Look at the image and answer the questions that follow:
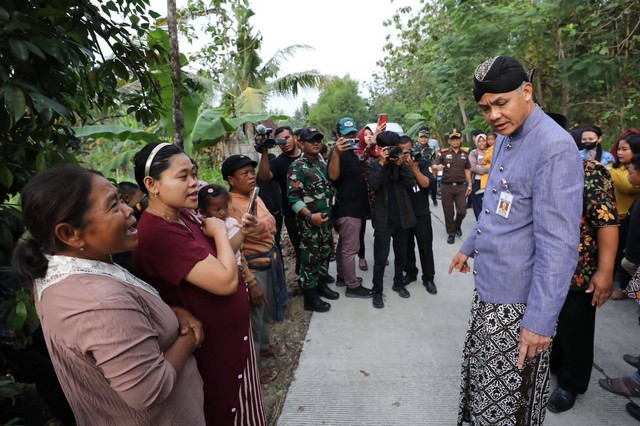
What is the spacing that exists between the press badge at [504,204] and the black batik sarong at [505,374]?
40 centimetres

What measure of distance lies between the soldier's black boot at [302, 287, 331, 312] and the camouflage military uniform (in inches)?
3.1

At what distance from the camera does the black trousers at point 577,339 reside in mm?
2232

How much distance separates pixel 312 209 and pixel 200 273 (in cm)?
245

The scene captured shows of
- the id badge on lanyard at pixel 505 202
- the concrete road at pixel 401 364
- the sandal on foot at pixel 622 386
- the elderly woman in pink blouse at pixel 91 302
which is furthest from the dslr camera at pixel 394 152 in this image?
the elderly woman in pink blouse at pixel 91 302

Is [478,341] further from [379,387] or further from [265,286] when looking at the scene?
[265,286]

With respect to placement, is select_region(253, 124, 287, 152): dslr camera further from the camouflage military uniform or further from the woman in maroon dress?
the woman in maroon dress

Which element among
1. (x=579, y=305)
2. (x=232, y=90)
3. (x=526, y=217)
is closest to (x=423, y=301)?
(x=579, y=305)

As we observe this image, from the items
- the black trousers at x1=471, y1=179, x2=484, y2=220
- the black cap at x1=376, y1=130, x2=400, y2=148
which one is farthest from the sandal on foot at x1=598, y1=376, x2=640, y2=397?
the black trousers at x1=471, y1=179, x2=484, y2=220

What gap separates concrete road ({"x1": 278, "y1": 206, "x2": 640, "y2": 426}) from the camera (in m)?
2.39

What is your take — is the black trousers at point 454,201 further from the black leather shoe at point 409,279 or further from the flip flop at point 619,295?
the flip flop at point 619,295

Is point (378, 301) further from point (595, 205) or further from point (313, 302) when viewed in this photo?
point (595, 205)

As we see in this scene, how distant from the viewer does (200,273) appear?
1437 millimetres

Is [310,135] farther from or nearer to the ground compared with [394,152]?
farther from the ground

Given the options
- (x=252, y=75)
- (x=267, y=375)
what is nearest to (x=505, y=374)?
(x=267, y=375)
